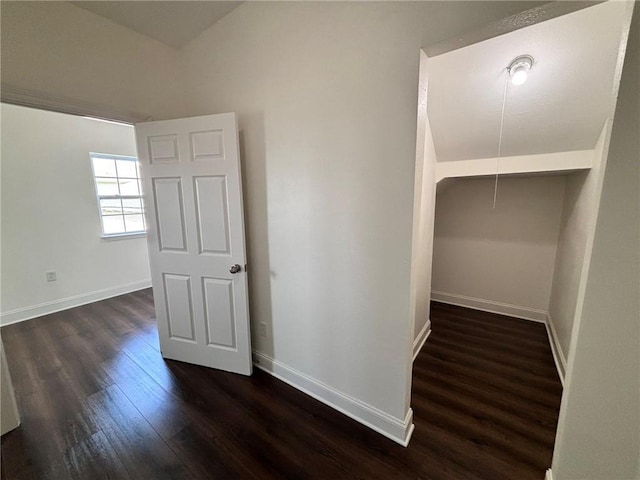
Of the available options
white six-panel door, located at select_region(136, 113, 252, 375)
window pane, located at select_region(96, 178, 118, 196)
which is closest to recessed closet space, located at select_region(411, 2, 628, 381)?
white six-panel door, located at select_region(136, 113, 252, 375)

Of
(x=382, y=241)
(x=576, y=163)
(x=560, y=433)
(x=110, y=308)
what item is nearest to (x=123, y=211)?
(x=110, y=308)

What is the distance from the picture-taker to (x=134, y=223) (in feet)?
13.6

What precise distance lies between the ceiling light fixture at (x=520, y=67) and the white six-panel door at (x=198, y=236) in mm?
1774

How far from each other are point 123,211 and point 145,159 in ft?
8.56

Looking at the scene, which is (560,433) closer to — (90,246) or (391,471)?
(391,471)

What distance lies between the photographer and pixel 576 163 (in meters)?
2.01

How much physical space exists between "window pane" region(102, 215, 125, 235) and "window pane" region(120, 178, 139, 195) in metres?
0.41

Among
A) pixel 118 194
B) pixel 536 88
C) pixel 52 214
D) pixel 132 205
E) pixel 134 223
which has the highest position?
pixel 536 88

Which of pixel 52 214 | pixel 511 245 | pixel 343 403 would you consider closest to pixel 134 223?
pixel 52 214

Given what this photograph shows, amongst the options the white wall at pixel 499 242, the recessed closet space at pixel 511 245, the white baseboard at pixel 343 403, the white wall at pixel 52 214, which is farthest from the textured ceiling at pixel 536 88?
the white wall at pixel 52 214

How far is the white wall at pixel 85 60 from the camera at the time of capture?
1.50 metres

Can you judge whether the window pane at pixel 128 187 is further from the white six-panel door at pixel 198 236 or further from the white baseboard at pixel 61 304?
the white six-panel door at pixel 198 236

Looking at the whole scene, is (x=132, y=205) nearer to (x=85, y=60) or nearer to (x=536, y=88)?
(x=85, y=60)

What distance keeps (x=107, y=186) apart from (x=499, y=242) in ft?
18.0
